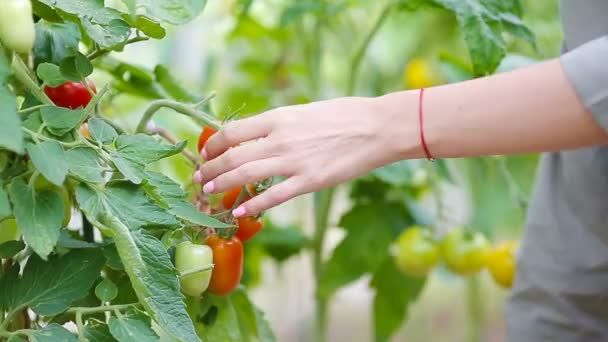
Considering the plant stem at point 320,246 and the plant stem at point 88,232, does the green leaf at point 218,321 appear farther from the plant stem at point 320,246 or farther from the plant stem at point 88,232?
the plant stem at point 320,246

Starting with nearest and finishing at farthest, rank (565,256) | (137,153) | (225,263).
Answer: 1. (137,153)
2. (225,263)
3. (565,256)

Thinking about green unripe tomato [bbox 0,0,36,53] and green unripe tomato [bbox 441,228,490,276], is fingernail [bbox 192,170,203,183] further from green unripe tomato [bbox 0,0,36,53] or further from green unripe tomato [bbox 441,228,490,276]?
green unripe tomato [bbox 441,228,490,276]

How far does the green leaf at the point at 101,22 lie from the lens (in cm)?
59

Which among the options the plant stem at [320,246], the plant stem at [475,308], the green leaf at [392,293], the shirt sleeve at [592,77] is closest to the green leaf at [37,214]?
the shirt sleeve at [592,77]

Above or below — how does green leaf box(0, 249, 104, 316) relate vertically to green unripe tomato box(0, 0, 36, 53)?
below

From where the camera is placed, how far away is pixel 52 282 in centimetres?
61

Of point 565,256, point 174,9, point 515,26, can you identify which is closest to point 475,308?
point 565,256

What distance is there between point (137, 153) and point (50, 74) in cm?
8

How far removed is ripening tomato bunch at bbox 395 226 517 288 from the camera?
1.21 meters

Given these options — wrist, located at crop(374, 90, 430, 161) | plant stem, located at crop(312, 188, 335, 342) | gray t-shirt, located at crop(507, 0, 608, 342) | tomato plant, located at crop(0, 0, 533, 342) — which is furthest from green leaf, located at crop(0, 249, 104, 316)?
plant stem, located at crop(312, 188, 335, 342)

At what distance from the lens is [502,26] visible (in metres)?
0.85

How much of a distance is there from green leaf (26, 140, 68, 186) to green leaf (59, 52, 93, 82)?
0.08 meters

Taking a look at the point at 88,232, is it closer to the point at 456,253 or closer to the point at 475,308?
the point at 456,253

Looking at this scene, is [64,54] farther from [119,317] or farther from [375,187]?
[375,187]
